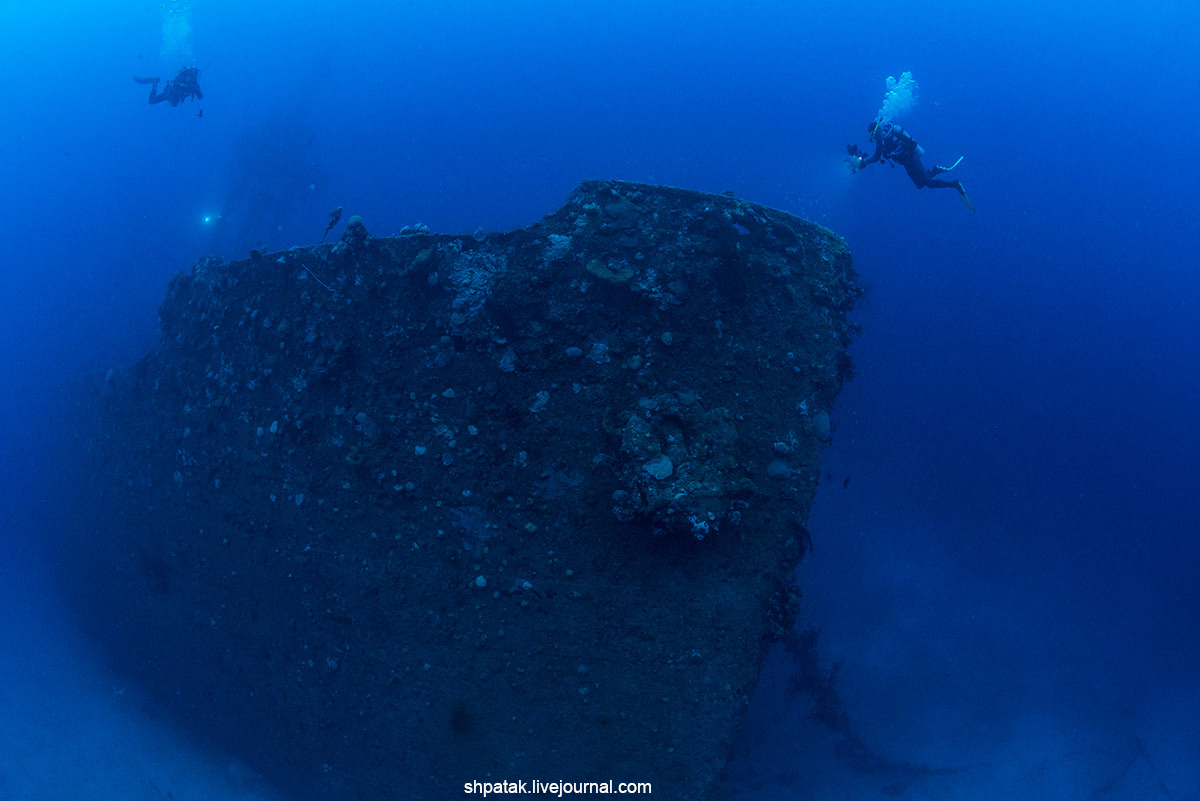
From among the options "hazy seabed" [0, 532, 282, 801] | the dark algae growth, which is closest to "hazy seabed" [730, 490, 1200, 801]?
the dark algae growth

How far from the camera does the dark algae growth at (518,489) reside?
3.83m

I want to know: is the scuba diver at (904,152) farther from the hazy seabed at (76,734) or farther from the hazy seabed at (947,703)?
the hazy seabed at (76,734)

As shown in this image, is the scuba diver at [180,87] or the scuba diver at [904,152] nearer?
the scuba diver at [904,152]

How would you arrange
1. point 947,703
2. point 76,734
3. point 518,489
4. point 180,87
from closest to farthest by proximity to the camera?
point 518,489
point 947,703
point 76,734
point 180,87

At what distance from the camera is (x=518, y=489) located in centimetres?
402

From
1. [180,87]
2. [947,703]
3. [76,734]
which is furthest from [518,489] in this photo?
[180,87]

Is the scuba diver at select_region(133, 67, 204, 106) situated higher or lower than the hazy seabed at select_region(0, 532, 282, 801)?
higher

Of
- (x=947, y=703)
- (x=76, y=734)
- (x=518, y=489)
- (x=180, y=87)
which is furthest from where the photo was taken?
(x=180, y=87)

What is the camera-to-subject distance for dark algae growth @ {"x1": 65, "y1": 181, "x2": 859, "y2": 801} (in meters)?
3.83

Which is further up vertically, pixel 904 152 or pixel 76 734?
pixel 904 152

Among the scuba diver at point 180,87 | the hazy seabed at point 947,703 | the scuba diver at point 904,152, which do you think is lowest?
the hazy seabed at point 947,703

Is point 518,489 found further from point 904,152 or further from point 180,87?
point 180,87

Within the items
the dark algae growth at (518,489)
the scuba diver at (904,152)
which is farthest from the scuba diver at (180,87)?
the scuba diver at (904,152)

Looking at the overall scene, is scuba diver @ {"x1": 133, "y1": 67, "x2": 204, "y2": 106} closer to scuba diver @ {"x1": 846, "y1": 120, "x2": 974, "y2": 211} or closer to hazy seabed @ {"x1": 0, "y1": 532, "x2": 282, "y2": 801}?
hazy seabed @ {"x1": 0, "y1": 532, "x2": 282, "y2": 801}
